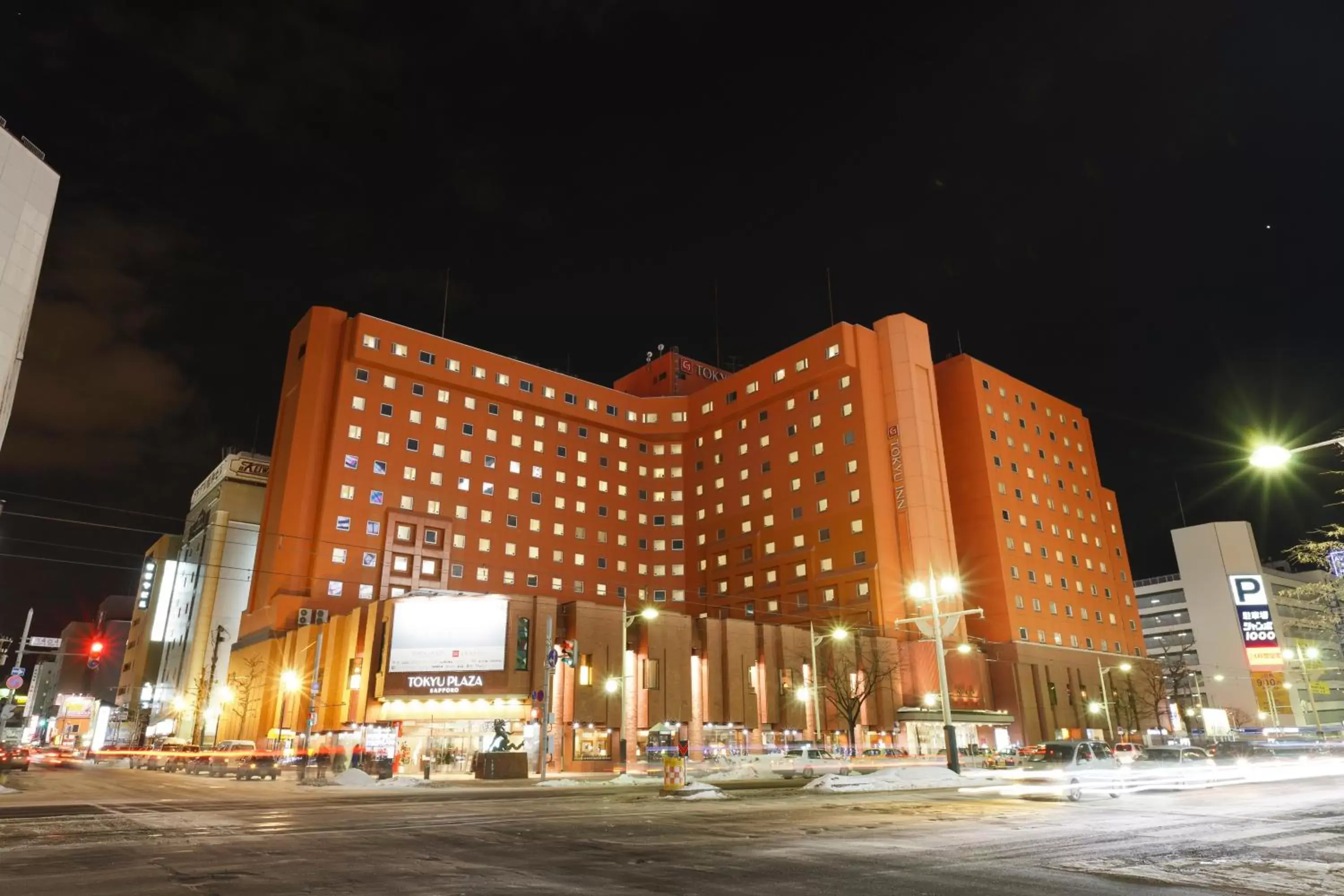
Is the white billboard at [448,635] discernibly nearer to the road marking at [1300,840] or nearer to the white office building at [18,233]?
the white office building at [18,233]

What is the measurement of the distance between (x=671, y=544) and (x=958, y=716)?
142ft

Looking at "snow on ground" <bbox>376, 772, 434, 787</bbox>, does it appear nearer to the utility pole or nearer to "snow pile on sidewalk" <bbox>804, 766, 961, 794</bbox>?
"snow pile on sidewalk" <bbox>804, 766, 961, 794</bbox>

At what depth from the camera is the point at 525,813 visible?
22016 millimetres

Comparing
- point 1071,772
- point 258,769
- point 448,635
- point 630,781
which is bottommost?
point 630,781

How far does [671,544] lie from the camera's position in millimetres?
98562

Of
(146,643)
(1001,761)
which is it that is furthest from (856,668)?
(146,643)

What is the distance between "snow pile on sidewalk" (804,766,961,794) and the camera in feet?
92.6

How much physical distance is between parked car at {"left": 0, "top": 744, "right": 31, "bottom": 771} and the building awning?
5238cm

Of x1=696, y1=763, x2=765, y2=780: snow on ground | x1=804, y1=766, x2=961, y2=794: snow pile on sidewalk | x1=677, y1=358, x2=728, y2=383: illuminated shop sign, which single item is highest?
x1=677, y1=358, x2=728, y2=383: illuminated shop sign

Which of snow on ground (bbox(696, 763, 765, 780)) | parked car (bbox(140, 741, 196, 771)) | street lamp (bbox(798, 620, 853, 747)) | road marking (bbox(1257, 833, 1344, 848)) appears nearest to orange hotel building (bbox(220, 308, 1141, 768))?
street lamp (bbox(798, 620, 853, 747))

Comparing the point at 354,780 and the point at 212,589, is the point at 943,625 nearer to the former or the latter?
the point at 354,780

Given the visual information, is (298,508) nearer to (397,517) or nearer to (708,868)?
(397,517)

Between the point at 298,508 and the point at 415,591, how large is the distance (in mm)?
17331

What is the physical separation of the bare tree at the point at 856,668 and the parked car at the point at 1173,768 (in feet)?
119
